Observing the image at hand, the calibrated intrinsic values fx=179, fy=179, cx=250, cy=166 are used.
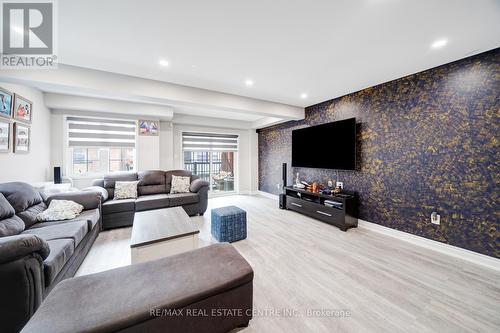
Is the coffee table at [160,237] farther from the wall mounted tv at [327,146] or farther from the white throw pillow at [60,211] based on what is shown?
the wall mounted tv at [327,146]

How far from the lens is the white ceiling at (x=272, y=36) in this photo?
155 centimetres

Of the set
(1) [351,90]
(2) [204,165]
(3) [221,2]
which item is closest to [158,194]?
(2) [204,165]

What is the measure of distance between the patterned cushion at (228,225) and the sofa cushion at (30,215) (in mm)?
2115

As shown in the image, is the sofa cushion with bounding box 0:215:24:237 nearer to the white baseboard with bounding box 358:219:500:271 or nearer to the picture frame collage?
the picture frame collage

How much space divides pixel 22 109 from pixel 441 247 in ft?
21.1

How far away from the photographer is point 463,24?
1719mm

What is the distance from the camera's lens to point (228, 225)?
2.70m

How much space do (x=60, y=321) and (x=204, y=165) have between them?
5.18m

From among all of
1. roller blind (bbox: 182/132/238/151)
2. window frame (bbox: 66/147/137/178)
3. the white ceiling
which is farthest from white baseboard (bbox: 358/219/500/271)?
window frame (bbox: 66/147/137/178)

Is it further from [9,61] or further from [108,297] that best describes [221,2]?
[9,61]

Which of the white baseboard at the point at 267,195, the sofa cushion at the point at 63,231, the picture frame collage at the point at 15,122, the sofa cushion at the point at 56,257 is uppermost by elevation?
the picture frame collage at the point at 15,122

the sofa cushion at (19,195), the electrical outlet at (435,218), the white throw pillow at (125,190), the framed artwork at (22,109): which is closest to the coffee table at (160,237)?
the sofa cushion at (19,195)

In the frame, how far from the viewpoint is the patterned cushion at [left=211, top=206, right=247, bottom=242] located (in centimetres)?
267

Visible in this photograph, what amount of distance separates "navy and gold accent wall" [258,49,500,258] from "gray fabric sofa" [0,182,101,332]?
4.10 meters
